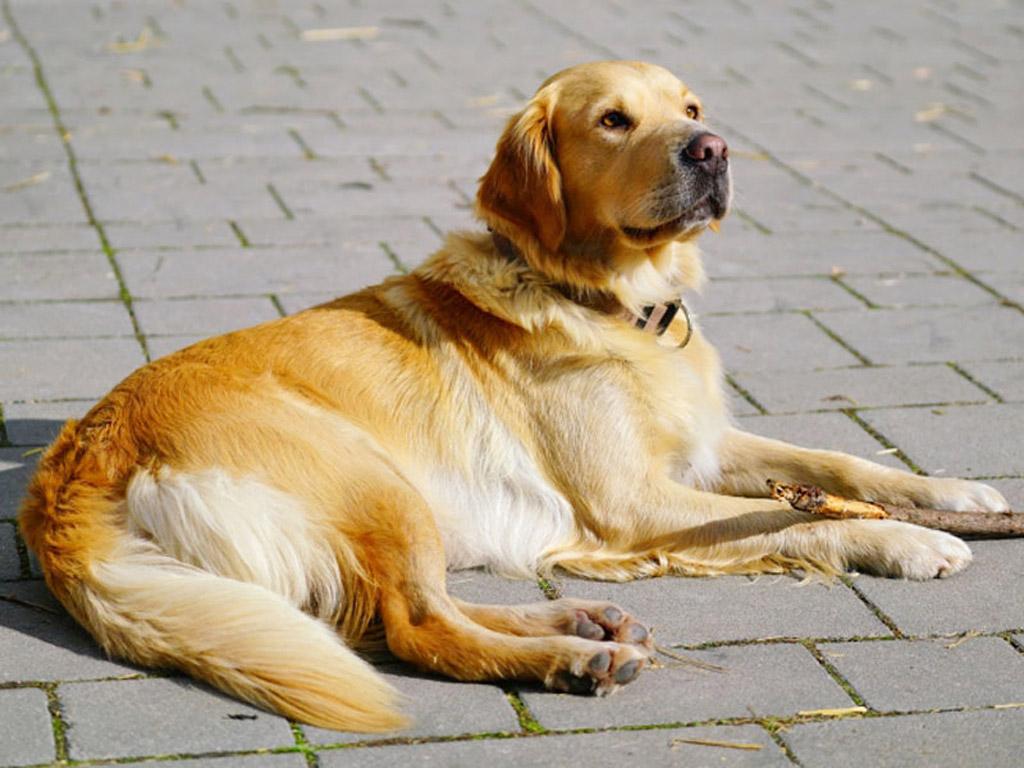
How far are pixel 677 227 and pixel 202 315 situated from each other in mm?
2340

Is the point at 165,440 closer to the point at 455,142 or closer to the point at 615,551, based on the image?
the point at 615,551

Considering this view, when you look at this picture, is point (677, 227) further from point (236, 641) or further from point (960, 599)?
point (236, 641)

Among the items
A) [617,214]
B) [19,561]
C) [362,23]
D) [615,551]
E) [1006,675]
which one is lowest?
[362,23]

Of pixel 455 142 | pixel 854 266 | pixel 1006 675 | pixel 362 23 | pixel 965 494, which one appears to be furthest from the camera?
pixel 362 23

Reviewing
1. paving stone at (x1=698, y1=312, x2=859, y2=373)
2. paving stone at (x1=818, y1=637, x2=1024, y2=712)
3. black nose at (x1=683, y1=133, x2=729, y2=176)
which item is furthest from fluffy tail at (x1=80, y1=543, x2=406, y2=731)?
paving stone at (x1=698, y1=312, x2=859, y2=373)

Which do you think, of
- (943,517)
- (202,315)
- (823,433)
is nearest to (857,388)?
(823,433)

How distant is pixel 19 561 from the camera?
375cm

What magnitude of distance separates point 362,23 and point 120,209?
4.26m

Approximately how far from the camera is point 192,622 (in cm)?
312

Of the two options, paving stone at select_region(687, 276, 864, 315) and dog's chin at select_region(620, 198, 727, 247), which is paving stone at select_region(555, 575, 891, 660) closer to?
dog's chin at select_region(620, 198, 727, 247)

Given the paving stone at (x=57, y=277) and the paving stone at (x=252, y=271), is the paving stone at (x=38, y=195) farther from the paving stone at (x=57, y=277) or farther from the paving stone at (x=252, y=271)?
the paving stone at (x=252, y=271)

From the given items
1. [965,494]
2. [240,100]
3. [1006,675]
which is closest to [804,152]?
[240,100]

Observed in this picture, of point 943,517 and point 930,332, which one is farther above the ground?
point 943,517

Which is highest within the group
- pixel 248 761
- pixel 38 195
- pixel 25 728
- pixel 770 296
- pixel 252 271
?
pixel 248 761
